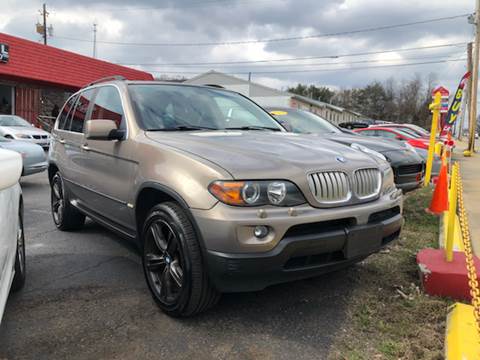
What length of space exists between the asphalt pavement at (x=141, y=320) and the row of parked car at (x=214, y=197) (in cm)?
20

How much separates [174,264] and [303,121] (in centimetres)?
481

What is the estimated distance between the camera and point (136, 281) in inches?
151

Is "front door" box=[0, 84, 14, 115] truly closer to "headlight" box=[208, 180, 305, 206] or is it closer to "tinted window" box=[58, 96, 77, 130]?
"tinted window" box=[58, 96, 77, 130]

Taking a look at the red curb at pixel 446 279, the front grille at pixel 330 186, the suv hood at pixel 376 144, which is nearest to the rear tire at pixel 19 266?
the front grille at pixel 330 186

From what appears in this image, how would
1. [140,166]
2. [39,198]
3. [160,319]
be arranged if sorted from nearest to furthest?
1. [160,319]
2. [140,166]
3. [39,198]

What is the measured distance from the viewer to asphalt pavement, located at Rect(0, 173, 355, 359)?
2.73m

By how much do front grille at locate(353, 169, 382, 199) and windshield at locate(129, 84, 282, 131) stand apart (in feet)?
4.35

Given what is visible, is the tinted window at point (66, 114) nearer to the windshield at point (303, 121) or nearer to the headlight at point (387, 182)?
the windshield at point (303, 121)

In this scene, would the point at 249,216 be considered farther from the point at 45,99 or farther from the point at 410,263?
the point at 45,99

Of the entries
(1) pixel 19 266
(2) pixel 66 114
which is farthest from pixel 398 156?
(1) pixel 19 266

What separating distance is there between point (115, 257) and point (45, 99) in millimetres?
19027

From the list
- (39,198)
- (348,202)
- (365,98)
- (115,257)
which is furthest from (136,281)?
(365,98)

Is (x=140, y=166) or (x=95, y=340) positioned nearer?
(x=95, y=340)

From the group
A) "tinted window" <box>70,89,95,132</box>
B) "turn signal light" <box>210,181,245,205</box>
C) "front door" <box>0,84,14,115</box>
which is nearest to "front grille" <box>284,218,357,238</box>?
"turn signal light" <box>210,181,245,205</box>
